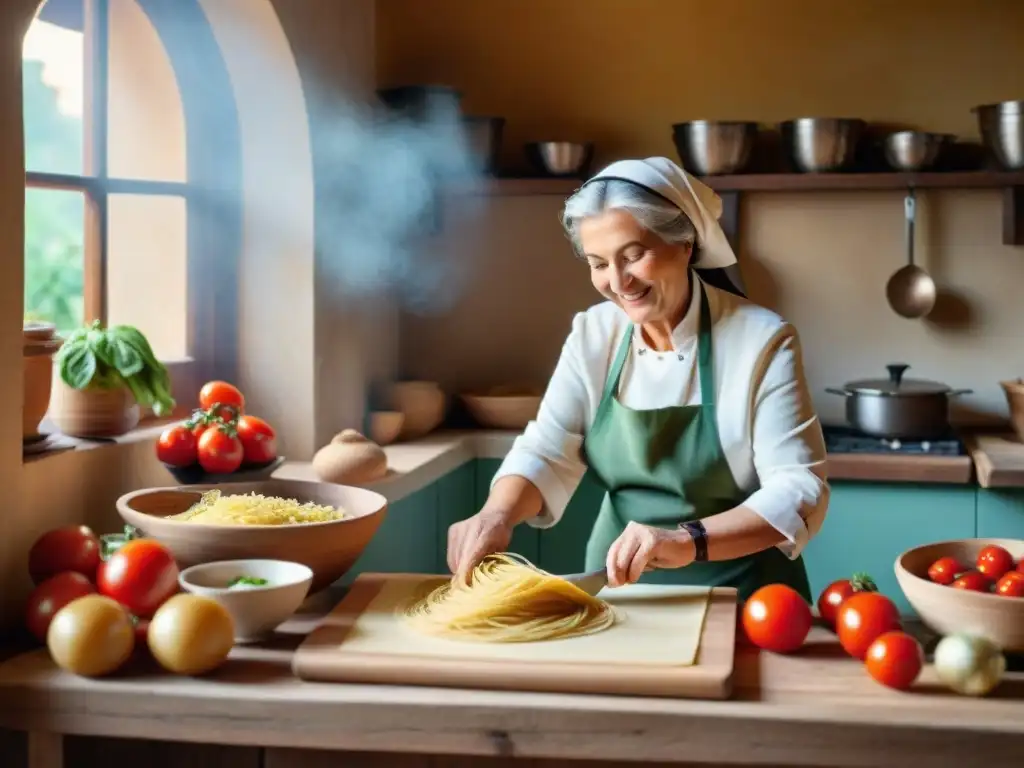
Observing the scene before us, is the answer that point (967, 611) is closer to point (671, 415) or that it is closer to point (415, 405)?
Answer: point (671, 415)

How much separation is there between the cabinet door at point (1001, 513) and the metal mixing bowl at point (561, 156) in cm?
151

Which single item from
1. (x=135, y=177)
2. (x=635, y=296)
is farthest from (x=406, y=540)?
(x=635, y=296)

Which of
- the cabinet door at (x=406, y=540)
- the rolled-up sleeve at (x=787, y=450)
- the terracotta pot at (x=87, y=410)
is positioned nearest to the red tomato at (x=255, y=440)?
the terracotta pot at (x=87, y=410)

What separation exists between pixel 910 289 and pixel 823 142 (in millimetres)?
548

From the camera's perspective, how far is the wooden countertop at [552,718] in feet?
4.88

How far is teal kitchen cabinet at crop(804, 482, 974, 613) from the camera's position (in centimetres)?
338

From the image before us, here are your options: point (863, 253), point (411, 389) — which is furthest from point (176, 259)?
point (863, 253)

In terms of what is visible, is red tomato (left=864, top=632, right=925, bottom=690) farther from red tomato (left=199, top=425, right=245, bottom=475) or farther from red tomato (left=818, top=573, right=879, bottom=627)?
red tomato (left=199, top=425, right=245, bottom=475)

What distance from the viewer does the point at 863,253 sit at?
394 cm

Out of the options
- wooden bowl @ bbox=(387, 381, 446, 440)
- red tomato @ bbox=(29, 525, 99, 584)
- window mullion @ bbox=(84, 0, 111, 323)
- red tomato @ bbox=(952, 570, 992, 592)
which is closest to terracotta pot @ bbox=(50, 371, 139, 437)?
window mullion @ bbox=(84, 0, 111, 323)

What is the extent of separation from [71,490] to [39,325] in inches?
11.3

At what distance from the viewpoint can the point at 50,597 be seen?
1.75 metres

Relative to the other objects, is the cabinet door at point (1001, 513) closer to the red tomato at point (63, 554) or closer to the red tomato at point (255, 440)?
the red tomato at point (255, 440)

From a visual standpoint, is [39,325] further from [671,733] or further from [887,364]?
[887,364]
